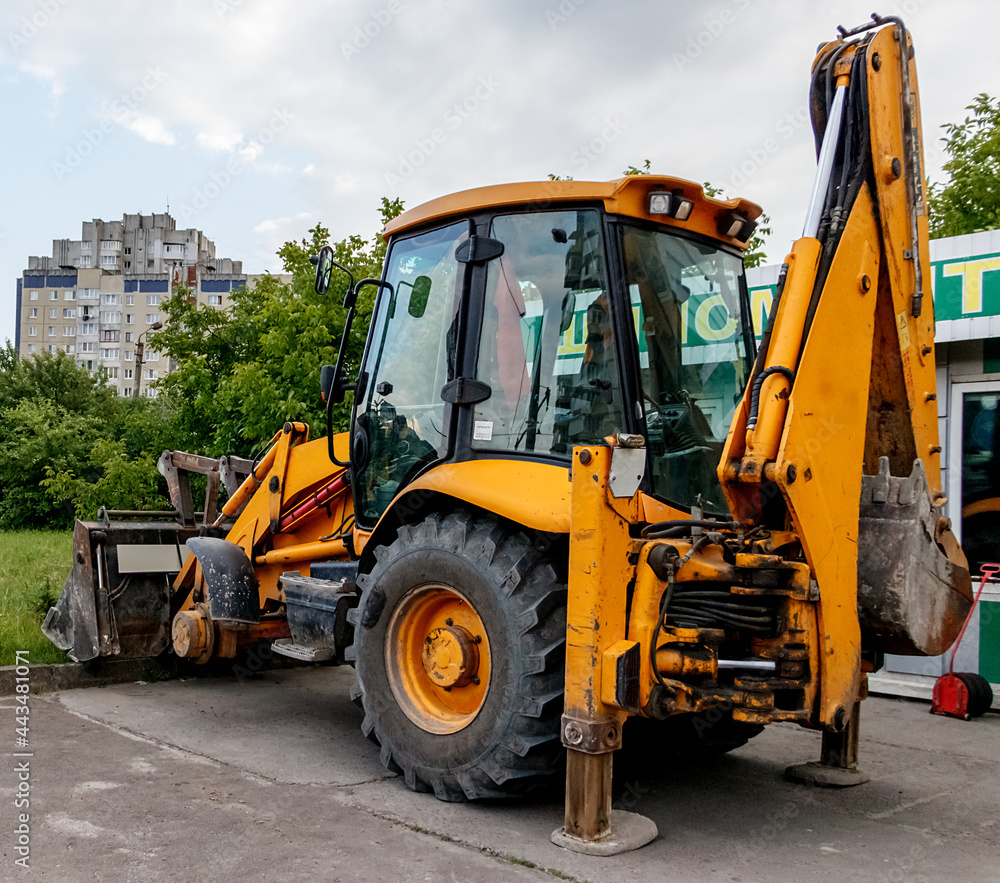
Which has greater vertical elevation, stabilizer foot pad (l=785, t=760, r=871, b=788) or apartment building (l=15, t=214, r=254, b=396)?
apartment building (l=15, t=214, r=254, b=396)

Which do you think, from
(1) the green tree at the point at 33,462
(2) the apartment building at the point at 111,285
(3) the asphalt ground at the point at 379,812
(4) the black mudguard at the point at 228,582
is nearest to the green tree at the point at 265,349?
(4) the black mudguard at the point at 228,582

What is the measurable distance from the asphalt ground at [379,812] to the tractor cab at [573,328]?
1397 millimetres

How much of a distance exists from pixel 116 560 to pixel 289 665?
5.77 ft

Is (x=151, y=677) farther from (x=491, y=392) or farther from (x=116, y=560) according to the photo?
(x=491, y=392)

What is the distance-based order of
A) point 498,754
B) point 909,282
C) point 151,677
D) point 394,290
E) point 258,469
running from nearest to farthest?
1. point 498,754
2. point 909,282
3. point 394,290
4. point 258,469
5. point 151,677

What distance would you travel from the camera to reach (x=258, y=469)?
638cm

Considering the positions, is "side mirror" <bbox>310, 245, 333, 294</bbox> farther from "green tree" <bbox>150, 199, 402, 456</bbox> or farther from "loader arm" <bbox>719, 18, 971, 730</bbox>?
"green tree" <bbox>150, 199, 402, 456</bbox>

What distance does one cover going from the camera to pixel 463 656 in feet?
13.5

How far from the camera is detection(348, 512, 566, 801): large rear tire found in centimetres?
385

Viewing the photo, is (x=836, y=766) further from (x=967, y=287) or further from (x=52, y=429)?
(x=52, y=429)

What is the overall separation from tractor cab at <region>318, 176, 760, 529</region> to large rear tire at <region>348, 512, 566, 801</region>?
0.51m

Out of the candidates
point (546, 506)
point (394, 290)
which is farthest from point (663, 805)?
point (394, 290)

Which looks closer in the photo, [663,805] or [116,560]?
[663,805]

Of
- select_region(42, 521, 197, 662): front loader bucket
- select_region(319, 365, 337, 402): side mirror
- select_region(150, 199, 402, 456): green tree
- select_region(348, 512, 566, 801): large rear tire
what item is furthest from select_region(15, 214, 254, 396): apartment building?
select_region(348, 512, 566, 801): large rear tire
